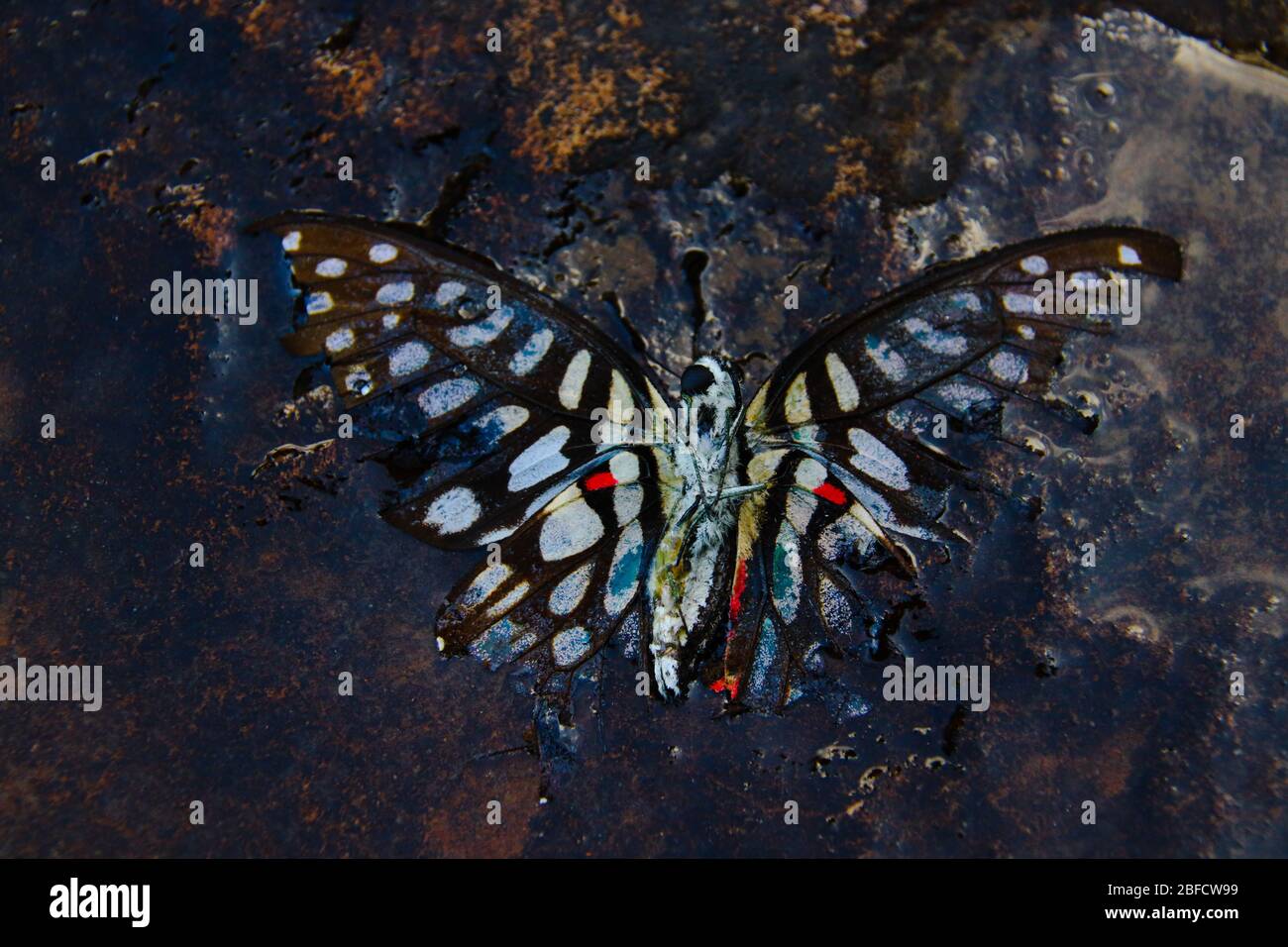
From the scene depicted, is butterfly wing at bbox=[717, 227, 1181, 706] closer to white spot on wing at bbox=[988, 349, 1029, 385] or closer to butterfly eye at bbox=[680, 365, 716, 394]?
white spot on wing at bbox=[988, 349, 1029, 385]

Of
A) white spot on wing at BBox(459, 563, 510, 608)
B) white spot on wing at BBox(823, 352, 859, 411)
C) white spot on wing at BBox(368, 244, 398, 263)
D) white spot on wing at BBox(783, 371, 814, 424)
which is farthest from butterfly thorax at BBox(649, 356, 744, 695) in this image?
white spot on wing at BBox(368, 244, 398, 263)

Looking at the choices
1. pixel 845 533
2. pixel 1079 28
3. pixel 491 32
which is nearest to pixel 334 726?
pixel 845 533

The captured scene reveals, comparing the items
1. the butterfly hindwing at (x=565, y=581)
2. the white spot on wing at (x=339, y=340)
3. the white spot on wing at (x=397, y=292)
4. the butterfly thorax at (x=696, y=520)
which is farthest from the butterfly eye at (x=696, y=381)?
the white spot on wing at (x=339, y=340)

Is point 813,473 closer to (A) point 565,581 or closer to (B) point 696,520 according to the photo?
(B) point 696,520

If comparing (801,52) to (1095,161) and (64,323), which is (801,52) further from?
(64,323)

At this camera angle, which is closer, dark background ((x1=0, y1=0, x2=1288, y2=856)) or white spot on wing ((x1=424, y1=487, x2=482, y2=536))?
dark background ((x1=0, y1=0, x2=1288, y2=856))
